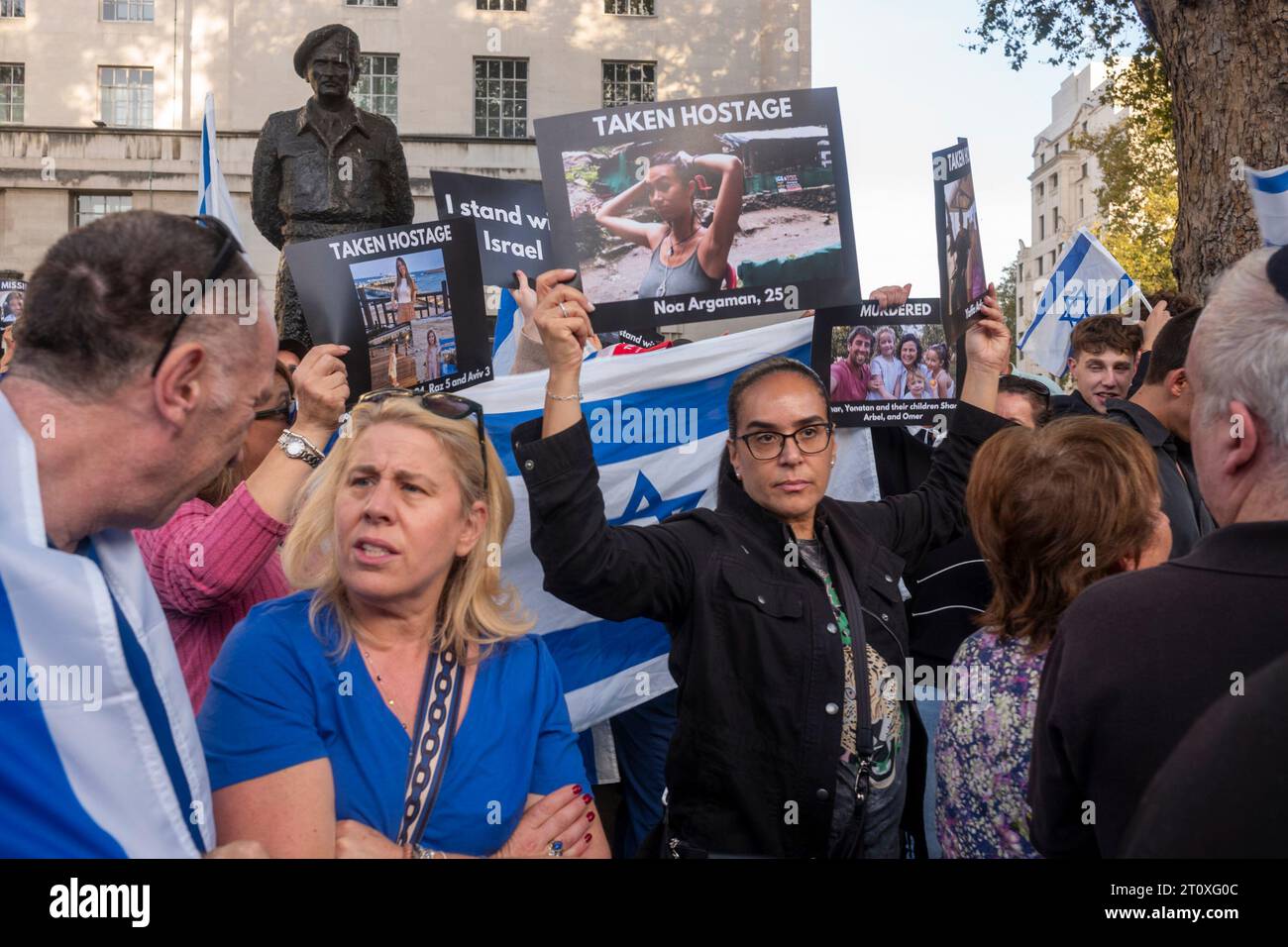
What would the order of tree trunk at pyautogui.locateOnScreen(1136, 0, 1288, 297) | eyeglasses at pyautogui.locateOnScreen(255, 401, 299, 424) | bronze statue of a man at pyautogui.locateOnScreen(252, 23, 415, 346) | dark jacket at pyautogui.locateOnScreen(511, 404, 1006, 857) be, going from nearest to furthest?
dark jacket at pyautogui.locateOnScreen(511, 404, 1006, 857)
eyeglasses at pyautogui.locateOnScreen(255, 401, 299, 424)
bronze statue of a man at pyautogui.locateOnScreen(252, 23, 415, 346)
tree trunk at pyautogui.locateOnScreen(1136, 0, 1288, 297)

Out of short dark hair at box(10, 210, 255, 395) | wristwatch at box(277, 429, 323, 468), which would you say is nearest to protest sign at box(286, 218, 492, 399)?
wristwatch at box(277, 429, 323, 468)

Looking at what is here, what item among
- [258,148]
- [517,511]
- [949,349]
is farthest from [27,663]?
[258,148]

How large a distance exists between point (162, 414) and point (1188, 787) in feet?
4.16

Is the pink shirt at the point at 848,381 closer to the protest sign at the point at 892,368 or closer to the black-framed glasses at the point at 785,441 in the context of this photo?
the protest sign at the point at 892,368

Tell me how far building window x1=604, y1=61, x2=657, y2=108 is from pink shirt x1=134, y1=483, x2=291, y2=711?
1018 inches

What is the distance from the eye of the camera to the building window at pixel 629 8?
89.6 ft

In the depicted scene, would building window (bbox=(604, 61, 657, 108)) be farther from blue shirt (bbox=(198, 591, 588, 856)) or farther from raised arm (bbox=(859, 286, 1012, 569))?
blue shirt (bbox=(198, 591, 588, 856))

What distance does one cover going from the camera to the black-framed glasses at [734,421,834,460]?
3.04 meters

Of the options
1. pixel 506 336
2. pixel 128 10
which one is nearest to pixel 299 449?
pixel 506 336

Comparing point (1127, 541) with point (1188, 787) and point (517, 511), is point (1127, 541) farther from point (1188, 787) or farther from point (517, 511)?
point (517, 511)

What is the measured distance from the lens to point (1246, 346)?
5.29ft

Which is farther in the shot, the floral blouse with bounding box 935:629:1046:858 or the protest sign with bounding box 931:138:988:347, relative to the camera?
the protest sign with bounding box 931:138:988:347

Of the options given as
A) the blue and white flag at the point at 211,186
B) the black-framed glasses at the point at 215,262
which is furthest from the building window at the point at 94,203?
the black-framed glasses at the point at 215,262
